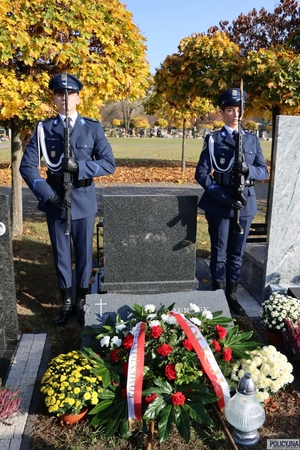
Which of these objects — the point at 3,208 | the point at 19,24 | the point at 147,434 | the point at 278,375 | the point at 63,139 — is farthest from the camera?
the point at 19,24

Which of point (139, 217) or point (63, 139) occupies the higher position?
point (63, 139)

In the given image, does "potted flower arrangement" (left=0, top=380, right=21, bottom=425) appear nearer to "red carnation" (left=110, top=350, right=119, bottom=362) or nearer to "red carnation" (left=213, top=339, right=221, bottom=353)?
"red carnation" (left=110, top=350, right=119, bottom=362)

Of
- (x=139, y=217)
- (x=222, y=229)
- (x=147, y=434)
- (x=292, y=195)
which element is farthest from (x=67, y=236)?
(x=292, y=195)

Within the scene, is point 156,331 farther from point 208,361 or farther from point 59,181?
point 59,181

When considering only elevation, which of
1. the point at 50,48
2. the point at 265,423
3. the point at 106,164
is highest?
the point at 50,48

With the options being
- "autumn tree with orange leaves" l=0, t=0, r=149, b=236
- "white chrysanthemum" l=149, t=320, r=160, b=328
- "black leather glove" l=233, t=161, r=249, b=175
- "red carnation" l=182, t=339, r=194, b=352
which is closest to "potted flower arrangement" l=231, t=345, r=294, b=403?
"red carnation" l=182, t=339, r=194, b=352

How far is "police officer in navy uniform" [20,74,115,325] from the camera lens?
371cm

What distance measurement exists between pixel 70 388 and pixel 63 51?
3.75 meters

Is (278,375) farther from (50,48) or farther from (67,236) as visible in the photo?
(50,48)

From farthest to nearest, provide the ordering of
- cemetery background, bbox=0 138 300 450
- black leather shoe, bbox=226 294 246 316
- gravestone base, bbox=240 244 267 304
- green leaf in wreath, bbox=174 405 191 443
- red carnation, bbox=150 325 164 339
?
gravestone base, bbox=240 244 267 304, black leather shoe, bbox=226 294 246 316, red carnation, bbox=150 325 164 339, cemetery background, bbox=0 138 300 450, green leaf in wreath, bbox=174 405 191 443

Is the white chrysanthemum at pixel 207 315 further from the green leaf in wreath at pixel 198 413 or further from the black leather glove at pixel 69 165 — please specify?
the black leather glove at pixel 69 165

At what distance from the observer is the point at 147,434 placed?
266 centimetres

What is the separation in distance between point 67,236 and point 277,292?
2.12 meters

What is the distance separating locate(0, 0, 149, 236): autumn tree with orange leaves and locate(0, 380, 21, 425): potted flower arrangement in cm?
326
